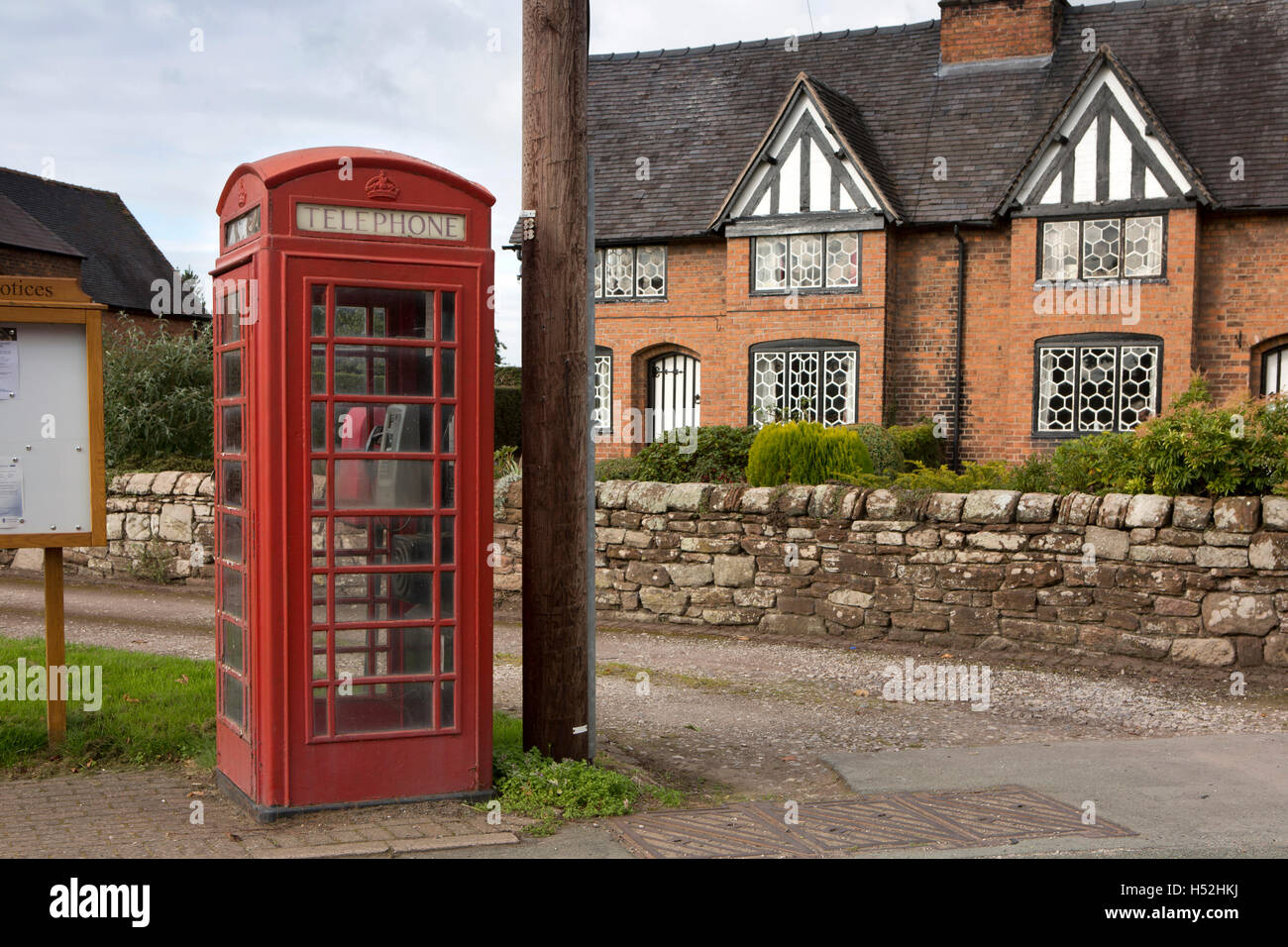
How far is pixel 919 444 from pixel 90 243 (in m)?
31.4

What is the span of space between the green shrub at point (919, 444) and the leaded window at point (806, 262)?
300 centimetres

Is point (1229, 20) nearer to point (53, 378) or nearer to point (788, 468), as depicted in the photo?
point (788, 468)

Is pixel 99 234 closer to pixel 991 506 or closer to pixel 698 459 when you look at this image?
pixel 698 459

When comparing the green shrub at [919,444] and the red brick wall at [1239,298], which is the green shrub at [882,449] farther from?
the red brick wall at [1239,298]

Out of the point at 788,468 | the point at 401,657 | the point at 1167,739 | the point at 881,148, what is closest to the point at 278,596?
the point at 401,657

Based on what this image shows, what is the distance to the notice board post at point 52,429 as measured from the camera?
253 inches

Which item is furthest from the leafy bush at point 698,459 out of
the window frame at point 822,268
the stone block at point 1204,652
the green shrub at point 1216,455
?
the window frame at point 822,268

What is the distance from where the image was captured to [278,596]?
5316mm

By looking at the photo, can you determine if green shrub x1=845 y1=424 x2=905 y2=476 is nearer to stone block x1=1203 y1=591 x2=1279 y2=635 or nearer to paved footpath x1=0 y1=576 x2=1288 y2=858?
paved footpath x1=0 y1=576 x2=1288 y2=858

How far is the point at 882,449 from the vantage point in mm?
18281

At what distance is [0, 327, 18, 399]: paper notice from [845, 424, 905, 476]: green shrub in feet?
42.2

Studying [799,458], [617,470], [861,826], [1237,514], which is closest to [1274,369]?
[617,470]

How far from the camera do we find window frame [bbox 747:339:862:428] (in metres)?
22.0

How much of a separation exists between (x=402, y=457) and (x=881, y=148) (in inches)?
761
